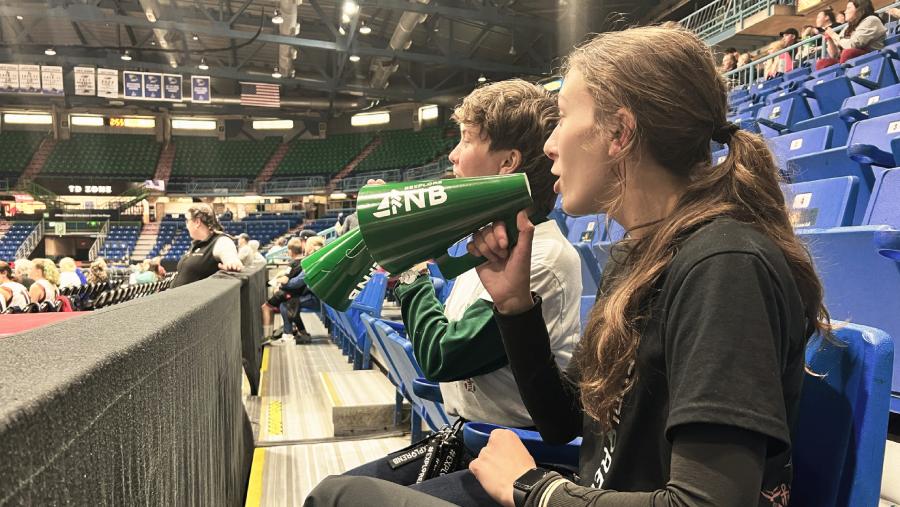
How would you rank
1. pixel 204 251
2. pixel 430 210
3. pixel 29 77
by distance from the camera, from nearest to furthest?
1. pixel 430 210
2. pixel 204 251
3. pixel 29 77

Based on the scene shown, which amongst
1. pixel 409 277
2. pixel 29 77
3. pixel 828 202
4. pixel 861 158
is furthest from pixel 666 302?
pixel 29 77

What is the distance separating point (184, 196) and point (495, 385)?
2727 cm

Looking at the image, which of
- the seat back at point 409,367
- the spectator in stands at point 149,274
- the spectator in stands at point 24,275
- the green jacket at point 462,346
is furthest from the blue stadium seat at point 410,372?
the spectator in stands at point 149,274

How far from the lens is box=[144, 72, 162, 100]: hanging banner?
51.6 feet

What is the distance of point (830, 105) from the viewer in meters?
5.16

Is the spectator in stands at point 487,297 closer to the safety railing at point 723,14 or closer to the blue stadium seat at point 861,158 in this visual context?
the blue stadium seat at point 861,158

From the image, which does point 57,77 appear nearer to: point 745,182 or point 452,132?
point 452,132

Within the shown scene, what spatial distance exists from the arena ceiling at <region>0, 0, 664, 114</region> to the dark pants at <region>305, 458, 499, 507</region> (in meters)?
12.4

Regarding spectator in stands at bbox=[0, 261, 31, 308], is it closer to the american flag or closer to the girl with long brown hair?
the girl with long brown hair

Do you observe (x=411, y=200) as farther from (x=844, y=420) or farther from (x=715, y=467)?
(x=844, y=420)

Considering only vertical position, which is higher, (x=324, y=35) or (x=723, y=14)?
(x=324, y=35)

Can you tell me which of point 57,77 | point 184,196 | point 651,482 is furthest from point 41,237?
point 651,482

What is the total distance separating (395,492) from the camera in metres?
0.79

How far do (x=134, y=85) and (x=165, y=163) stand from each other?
1114cm
